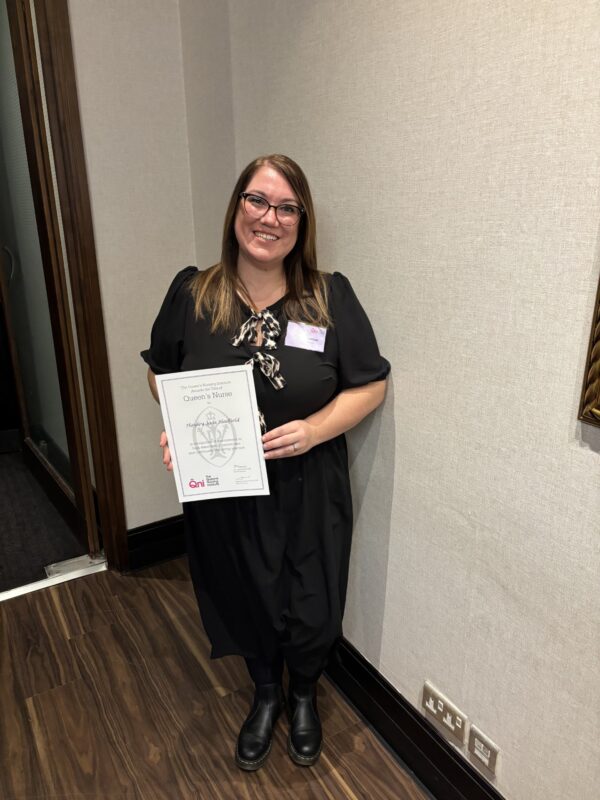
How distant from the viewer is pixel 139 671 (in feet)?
6.21

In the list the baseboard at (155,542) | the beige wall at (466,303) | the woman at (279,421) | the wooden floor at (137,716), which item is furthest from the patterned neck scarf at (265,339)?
the baseboard at (155,542)

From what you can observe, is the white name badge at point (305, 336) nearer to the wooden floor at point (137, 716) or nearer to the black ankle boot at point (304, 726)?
the black ankle boot at point (304, 726)

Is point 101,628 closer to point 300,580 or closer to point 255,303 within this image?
point 300,580

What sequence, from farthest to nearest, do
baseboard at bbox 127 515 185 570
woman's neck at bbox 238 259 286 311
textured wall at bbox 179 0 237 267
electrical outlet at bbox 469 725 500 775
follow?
1. baseboard at bbox 127 515 185 570
2. textured wall at bbox 179 0 237 267
3. woman's neck at bbox 238 259 286 311
4. electrical outlet at bbox 469 725 500 775

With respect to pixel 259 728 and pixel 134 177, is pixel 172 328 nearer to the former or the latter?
pixel 134 177

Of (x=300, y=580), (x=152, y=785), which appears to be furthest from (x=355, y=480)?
(x=152, y=785)

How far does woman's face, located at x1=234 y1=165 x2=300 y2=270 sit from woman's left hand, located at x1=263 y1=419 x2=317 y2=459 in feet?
1.29

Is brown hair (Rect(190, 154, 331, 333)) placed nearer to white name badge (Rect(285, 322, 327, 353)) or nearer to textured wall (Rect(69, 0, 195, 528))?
white name badge (Rect(285, 322, 327, 353))

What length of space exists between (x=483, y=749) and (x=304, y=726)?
1.65 feet

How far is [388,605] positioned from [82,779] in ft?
2.98

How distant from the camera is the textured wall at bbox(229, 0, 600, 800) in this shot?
99 centimetres

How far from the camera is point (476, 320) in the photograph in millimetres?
1164

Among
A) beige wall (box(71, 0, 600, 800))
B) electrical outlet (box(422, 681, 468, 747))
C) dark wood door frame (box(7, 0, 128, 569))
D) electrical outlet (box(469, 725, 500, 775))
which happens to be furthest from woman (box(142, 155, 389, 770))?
dark wood door frame (box(7, 0, 128, 569))

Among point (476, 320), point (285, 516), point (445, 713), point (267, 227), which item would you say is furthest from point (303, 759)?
point (267, 227)
